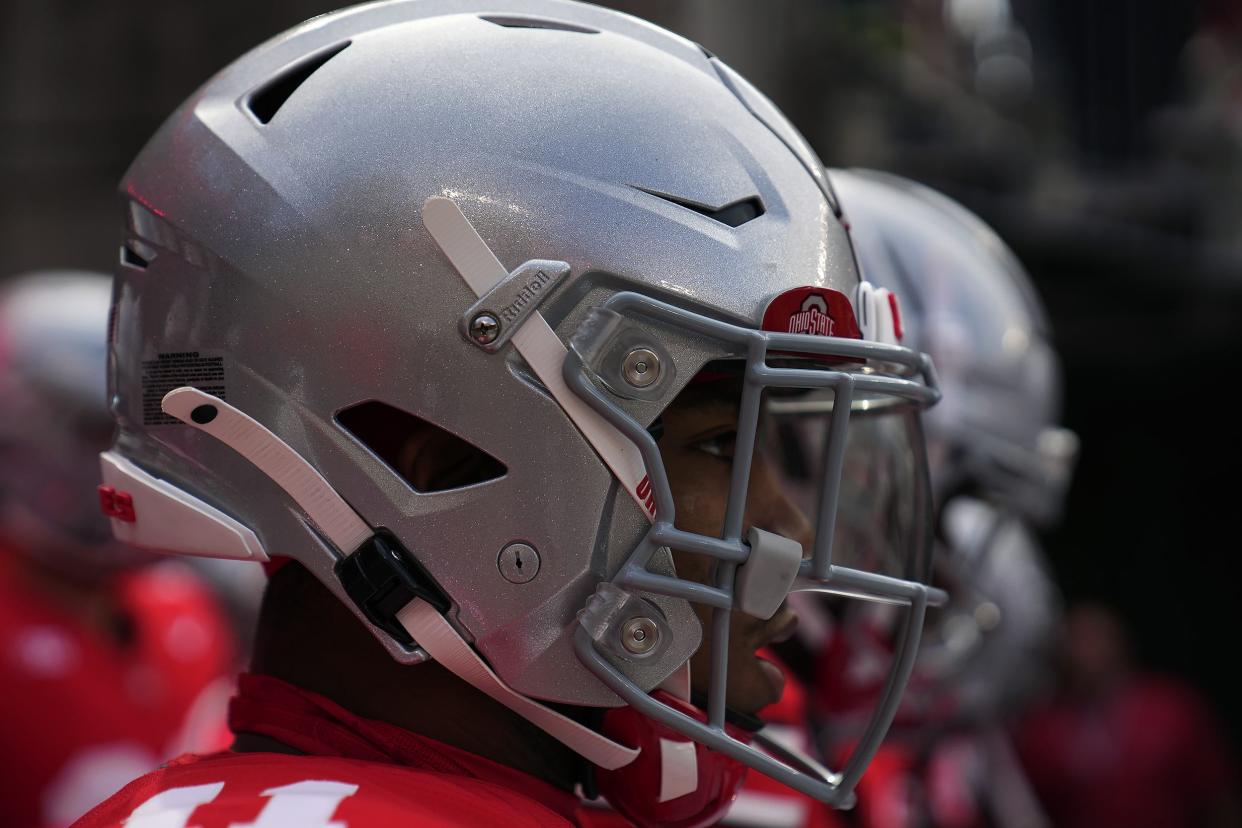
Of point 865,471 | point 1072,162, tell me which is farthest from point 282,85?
point 1072,162

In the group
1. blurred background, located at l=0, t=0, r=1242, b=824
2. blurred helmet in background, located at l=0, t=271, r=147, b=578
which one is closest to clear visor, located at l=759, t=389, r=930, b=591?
blurred helmet in background, located at l=0, t=271, r=147, b=578

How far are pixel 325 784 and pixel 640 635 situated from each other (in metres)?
0.35

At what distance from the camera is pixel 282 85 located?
162 centimetres

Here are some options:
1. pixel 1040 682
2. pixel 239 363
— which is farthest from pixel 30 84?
pixel 239 363

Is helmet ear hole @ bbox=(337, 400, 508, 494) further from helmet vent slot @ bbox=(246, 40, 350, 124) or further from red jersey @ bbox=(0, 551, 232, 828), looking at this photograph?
red jersey @ bbox=(0, 551, 232, 828)

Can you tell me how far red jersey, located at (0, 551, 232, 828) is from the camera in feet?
11.8

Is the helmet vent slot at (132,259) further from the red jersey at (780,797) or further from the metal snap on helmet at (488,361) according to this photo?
the red jersey at (780,797)

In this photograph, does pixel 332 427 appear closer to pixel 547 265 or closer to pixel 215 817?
pixel 547 265

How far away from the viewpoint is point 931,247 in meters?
3.18

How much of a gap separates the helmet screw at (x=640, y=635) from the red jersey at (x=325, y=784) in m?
0.19

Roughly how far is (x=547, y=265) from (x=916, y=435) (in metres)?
0.63

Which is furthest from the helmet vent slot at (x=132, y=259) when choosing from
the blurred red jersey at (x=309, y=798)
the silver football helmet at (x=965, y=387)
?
the silver football helmet at (x=965, y=387)

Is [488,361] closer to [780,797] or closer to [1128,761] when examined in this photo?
[780,797]

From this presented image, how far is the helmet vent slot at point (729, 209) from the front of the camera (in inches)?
60.7
